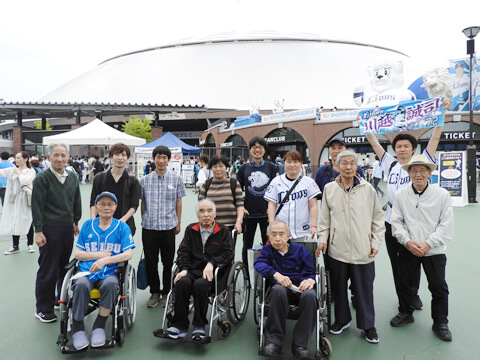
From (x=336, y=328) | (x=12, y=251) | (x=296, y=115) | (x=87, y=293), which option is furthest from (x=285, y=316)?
(x=296, y=115)

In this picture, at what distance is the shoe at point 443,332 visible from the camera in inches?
116

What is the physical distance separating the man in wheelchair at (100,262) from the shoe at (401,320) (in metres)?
2.64

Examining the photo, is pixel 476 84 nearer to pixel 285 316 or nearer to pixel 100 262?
pixel 285 316

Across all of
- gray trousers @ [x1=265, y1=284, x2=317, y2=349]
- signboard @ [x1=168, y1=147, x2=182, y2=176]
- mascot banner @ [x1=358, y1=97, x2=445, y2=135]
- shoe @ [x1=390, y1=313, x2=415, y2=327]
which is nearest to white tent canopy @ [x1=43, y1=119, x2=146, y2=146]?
signboard @ [x1=168, y1=147, x2=182, y2=176]

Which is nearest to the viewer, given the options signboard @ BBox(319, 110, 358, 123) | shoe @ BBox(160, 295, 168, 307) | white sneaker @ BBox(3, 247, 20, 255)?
shoe @ BBox(160, 295, 168, 307)

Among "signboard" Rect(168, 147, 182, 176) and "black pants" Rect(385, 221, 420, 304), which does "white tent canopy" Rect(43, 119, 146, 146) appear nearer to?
"signboard" Rect(168, 147, 182, 176)

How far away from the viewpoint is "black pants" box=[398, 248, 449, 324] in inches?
118

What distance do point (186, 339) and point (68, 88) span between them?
7521 centimetres

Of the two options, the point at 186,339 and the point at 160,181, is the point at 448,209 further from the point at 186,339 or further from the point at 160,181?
the point at 160,181

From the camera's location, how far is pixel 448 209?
297 cm

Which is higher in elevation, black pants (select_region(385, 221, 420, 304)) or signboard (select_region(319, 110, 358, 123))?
signboard (select_region(319, 110, 358, 123))

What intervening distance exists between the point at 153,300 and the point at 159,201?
1131 mm

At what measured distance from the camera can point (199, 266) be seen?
3.18 m

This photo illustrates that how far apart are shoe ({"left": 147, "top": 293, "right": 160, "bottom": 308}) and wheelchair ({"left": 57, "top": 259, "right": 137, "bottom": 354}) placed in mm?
418
